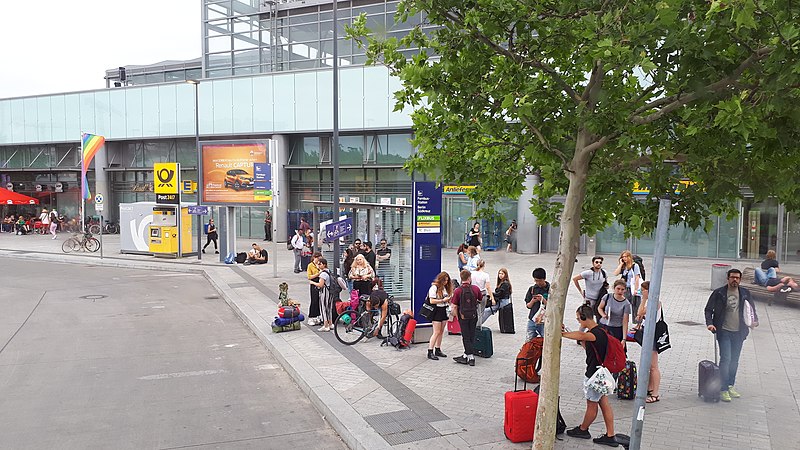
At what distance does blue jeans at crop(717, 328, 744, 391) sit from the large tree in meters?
2.48

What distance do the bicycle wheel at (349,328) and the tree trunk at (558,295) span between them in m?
5.86

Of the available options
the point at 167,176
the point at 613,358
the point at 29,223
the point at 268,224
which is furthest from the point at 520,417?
the point at 29,223

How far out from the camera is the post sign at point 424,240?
11.6 meters

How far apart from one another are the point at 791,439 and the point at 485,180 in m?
4.37

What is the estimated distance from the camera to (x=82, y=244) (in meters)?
31.8

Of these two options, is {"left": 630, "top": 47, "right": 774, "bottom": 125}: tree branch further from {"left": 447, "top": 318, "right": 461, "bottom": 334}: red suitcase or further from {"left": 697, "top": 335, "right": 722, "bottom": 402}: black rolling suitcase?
{"left": 447, "top": 318, "right": 461, "bottom": 334}: red suitcase

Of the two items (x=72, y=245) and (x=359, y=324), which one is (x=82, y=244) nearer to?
(x=72, y=245)

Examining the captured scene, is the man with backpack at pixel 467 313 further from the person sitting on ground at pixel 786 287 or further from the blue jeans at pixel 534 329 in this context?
the person sitting on ground at pixel 786 287

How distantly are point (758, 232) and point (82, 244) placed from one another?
106 ft

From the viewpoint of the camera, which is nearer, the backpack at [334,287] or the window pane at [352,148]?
the backpack at [334,287]

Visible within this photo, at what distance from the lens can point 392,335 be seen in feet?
37.2

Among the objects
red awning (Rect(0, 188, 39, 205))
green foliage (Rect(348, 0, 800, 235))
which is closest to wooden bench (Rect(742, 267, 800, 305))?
green foliage (Rect(348, 0, 800, 235))

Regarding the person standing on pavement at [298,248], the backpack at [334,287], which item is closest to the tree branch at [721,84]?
the backpack at [334,287]

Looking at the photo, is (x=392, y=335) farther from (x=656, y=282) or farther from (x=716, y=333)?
(x=656, y=282)
